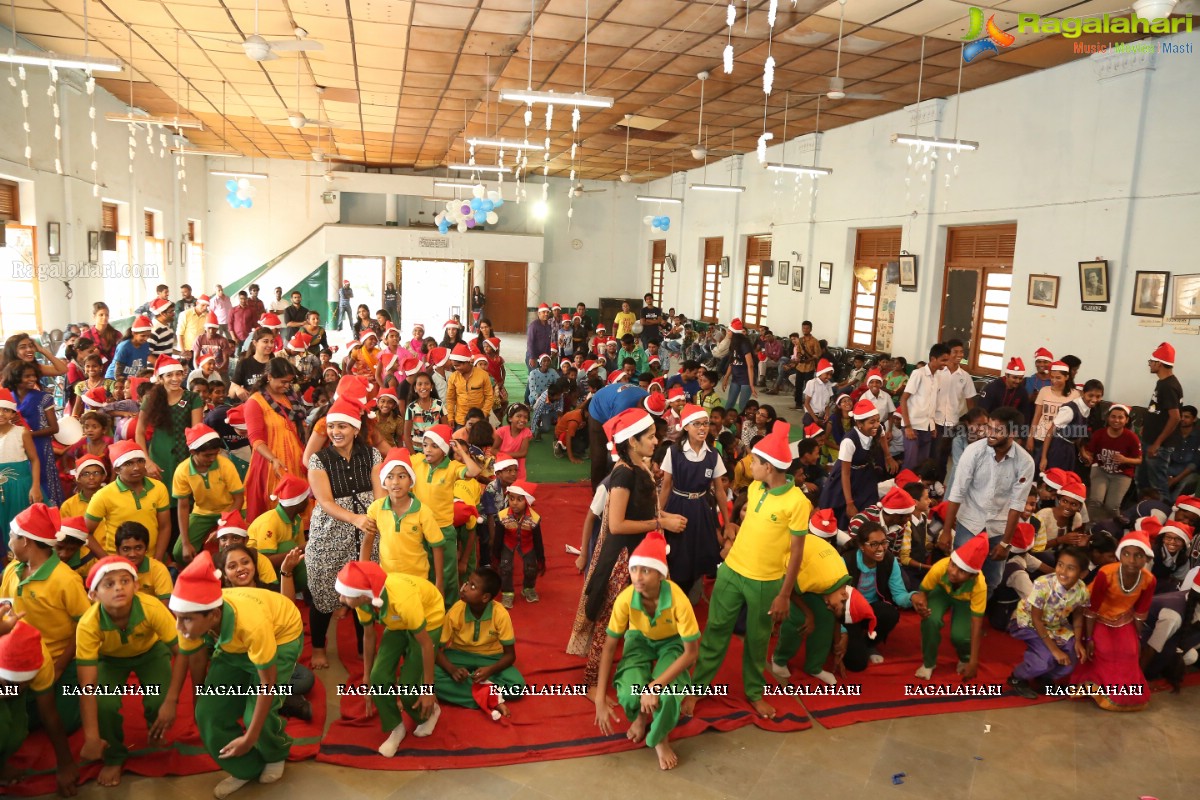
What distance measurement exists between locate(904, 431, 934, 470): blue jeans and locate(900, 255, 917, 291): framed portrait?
14.3ft

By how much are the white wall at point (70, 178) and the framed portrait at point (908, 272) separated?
11.3 metres

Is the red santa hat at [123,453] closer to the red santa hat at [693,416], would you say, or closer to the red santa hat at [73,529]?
the red santa hat at [73,529]

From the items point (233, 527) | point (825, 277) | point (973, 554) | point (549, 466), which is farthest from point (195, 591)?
point (825, 277)

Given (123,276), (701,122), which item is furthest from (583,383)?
(123,276)

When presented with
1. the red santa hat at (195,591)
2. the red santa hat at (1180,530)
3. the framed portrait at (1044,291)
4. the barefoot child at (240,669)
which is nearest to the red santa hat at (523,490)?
the barefoot child at (240,669)

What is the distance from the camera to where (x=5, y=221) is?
8828 mm

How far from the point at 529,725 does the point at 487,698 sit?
25 centimetres

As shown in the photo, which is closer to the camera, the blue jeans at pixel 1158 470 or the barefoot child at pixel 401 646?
the barefoot child at pixel 401 646

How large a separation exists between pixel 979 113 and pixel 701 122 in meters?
4.50

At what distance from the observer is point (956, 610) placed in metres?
4.28

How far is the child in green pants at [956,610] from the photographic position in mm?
4117

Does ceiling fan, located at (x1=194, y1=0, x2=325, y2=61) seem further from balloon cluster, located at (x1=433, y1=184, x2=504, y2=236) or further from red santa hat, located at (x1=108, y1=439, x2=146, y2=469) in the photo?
balloon cluster, located at (x1=433, y1=184, x2=504, y2=236)

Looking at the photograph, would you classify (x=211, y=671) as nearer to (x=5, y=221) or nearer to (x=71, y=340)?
(x=71, y=340)

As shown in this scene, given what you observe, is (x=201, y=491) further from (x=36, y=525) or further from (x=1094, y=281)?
(x=1094, y=281)
